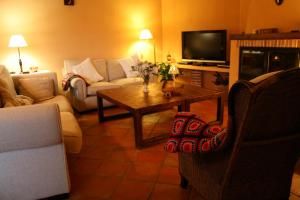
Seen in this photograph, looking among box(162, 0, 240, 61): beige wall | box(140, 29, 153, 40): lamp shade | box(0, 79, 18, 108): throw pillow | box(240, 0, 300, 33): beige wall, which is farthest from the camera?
box(140, 29, 153, 40): lamp shade

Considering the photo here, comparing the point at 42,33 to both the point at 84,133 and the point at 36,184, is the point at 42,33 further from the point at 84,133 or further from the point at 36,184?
the point at 36,184

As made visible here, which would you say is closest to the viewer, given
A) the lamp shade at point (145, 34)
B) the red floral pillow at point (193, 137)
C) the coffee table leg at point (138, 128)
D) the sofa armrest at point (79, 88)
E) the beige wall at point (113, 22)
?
the red floral pillow at point (193, 137)

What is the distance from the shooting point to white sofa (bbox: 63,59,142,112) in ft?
13.9

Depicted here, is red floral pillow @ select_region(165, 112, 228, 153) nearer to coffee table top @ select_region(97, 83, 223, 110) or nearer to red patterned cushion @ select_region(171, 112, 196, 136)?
red patterned cushion @ select_region(171, 112, 196, 136)

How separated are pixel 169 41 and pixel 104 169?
4.31m

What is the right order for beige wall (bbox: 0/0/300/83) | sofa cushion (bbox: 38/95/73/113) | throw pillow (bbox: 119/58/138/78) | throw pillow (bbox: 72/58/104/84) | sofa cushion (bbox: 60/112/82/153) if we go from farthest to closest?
throw pillow (bbox: 119/58/138/78), throw pillow (bbox: 72/58/104/84), beige wall (bbox: 0/0/300/83), sofa cushion (bbox: 38/95/73/113), sofa cushion (bbox: 60/112/82/153)

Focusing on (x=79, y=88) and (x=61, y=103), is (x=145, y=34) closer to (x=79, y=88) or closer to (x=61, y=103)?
(x=79, y=88)

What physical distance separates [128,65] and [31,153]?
11.7 feet

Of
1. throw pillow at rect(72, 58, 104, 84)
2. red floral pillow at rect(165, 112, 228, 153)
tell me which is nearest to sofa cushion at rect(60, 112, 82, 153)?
red floral pillow at rect(165, 112, 228, 153)

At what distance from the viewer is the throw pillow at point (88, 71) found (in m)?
4.66

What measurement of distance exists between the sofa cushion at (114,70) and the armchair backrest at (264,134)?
398 centimetres

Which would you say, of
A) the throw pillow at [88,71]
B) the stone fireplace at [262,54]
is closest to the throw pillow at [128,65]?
the throw pillow at [88,71]

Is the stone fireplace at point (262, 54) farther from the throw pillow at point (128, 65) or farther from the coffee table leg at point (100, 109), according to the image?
the coffee table leg at point (100, 109)

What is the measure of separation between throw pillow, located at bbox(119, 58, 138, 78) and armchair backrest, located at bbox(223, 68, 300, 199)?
385 cm
